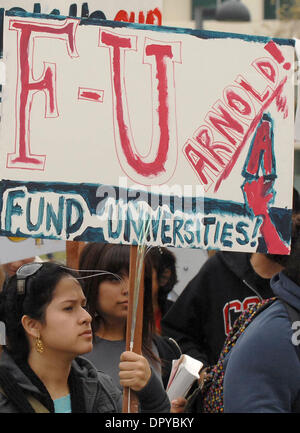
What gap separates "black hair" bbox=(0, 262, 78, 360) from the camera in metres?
2.73

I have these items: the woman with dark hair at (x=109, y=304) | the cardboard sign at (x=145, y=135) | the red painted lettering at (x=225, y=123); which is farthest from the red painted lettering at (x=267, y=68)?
the woman with dark hair at (x=109, y=304)

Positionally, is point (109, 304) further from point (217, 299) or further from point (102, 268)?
point (217, 299)

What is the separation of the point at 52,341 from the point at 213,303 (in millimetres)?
816

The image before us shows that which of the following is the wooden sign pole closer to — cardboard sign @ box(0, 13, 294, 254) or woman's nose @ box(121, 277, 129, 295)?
cardboard sign @ box(0, 13, 294, 254)

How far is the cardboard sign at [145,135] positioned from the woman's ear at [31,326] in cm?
27

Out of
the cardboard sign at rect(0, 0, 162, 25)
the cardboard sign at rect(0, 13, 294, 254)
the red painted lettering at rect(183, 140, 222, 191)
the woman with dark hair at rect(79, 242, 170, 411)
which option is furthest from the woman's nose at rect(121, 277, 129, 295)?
the cardboard sign at rect(0, 0, 162, 25)

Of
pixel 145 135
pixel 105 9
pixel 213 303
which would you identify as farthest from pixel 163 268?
pixel 105 9

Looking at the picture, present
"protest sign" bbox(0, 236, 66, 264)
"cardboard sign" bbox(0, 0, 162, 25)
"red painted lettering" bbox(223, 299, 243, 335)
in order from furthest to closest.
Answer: "red painted lettering" bbox(223, 299, 243, 335) < "protest sign" bbox(0, 236, 66, 264) < "cardboard sign" bbox(0, 0, 162, 25)

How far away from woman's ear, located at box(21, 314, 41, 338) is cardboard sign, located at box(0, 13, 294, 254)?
0.89 feet

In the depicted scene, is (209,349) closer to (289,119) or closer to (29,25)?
(289,119)

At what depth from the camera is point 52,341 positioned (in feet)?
8.90

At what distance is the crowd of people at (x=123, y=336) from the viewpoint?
2.51 m

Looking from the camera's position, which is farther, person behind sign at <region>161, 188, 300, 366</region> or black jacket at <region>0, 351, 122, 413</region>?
person behind sign at <region>161, 188, 300, 366</region>

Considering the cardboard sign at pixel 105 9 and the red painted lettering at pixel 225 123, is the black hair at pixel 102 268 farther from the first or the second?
the cardboard sign at pixel 105 9
